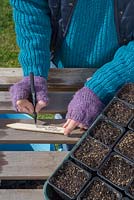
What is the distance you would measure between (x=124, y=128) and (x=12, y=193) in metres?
0.32

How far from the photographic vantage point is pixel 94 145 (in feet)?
4.01

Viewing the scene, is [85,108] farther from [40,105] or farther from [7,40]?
[7,40]

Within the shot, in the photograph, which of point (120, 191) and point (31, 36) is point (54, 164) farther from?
point (31, 36)

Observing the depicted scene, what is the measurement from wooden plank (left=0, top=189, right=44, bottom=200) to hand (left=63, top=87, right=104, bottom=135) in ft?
0.63

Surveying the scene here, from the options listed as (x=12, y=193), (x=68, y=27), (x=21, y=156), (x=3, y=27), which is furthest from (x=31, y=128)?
(x=3, y=27)

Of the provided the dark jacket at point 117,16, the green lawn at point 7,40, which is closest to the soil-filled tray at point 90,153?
the dark jacket at point 117,16

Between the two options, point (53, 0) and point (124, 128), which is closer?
point (124, 128)

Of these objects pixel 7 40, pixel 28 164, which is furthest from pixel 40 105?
pixel 7 40

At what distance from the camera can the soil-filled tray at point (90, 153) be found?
119 centimetres

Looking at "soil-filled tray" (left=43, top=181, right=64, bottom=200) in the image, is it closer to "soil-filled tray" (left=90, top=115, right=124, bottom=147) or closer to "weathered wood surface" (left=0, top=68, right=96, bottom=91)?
"soil-filled tray" (left=90, top=115, right=124, bottom=147)

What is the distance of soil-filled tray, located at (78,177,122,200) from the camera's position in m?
1.12

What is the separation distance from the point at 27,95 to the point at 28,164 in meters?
0.18

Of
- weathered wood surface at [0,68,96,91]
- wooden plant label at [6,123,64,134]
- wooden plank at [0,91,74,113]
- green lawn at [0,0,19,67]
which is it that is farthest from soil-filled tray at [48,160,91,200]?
green lawn at [0,0,19,67]

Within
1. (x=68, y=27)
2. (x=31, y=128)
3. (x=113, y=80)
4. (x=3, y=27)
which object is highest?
(x=68, y=27)
